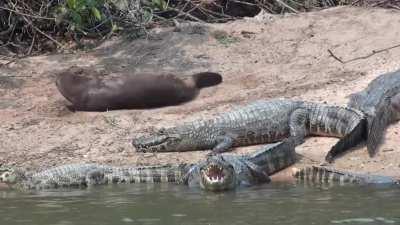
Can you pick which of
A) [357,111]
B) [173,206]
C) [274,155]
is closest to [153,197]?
[173,206]

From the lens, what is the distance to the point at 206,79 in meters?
11.2

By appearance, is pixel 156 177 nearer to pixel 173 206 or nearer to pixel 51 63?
pixel 173 206

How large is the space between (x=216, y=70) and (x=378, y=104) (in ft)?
9.74

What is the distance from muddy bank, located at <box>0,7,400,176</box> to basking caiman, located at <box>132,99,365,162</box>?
0.40 feet

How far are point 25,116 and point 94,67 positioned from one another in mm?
1899

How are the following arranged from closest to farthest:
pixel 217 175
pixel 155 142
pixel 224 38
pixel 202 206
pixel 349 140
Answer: pixel 202 206 < pixel 217 175 < pixel 349 140 < pixel 155 142 < pixel 224 38

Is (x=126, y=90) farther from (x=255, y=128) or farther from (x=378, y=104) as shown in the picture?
(x=378, y=104)

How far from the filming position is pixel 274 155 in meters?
8.31

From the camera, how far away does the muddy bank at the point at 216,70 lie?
9.08 metres

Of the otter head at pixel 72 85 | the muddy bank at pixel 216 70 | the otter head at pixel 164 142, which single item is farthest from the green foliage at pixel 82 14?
the otter head at pixel 164 142

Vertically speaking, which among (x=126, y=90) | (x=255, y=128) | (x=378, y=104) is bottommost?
(x=255, y=128)

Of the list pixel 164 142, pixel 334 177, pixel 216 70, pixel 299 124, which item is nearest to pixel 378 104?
pixel 299 124

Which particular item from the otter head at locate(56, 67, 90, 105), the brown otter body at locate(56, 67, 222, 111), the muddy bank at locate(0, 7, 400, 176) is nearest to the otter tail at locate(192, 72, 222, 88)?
the brown otter body at locate(56, 67, 222, 111)

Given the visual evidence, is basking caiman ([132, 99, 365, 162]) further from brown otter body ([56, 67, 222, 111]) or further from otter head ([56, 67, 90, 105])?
otter head ([56, 67, 90, 105])
